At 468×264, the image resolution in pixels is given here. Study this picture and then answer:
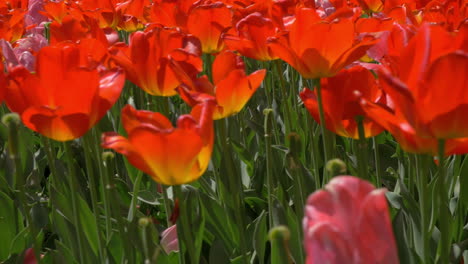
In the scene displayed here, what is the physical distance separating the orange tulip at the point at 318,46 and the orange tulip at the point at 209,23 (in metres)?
0.76

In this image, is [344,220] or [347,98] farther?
[347,98]

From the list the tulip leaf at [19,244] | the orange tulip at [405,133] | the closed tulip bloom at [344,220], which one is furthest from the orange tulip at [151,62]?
the closed tulip bloom at [344,220]

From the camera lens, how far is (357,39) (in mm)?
1595

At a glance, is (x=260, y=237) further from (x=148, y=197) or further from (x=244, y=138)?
(x=244, y=138)

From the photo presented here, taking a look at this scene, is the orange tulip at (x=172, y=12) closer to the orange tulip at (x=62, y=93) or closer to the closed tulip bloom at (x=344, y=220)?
the orange tulip at (x=62, y=93)

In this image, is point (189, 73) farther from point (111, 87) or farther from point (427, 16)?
point (427, 16)

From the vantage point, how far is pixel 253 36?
197 cm

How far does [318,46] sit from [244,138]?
981 mm

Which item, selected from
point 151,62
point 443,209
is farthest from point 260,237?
point 443,209

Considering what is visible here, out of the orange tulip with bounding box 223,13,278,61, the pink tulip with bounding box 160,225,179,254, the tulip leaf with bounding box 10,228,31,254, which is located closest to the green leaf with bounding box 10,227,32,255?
the tulip leaf with bounding box 10,228,31,254

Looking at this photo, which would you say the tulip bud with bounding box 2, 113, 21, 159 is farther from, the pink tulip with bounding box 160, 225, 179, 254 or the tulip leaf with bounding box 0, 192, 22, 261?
the tulip leaf with bounding box 0, 192, 22, 261

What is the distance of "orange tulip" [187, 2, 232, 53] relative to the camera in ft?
7.62

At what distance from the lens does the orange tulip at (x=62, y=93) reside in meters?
1.29

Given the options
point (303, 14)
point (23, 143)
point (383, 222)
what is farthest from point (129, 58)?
point (383, 222)
